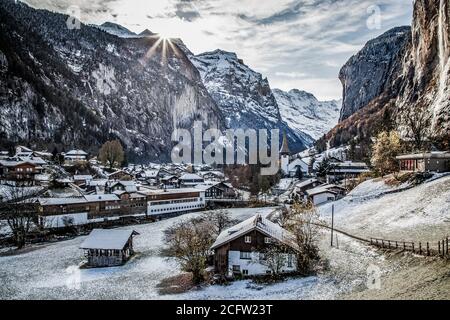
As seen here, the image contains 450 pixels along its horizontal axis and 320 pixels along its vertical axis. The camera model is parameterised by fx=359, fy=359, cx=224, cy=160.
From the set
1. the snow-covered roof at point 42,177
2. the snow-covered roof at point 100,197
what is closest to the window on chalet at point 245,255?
the snow-covered roof at point 100,197

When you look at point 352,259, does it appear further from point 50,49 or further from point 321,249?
point 50,49

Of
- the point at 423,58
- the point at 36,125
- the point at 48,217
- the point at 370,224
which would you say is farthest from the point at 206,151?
the point at 370,224

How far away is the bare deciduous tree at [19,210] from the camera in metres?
42.0

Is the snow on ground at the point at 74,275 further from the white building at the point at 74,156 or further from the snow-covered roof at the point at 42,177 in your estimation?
the white building at the point at 74,156

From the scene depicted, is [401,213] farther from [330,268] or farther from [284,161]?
[284,161]

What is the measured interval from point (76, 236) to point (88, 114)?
111m

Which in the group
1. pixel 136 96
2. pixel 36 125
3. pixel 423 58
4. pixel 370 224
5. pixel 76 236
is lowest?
pixel 76 236

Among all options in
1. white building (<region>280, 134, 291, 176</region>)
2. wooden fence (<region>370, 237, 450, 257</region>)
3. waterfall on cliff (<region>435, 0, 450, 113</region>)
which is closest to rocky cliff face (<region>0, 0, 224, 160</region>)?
white building (<region>280, 134, 291, 176</region>)

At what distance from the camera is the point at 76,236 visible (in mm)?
47531

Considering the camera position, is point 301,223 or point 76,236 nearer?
point 301,223

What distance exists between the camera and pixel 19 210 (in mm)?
48938

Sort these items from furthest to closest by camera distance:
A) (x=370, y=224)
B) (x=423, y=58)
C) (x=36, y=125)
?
(x=36, y=125)
(x=423, y=58)
(x=370, y=224)

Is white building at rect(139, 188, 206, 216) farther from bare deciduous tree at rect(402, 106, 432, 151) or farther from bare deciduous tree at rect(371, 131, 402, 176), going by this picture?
bare deciduous tree at rect(402, 106, 432, 151)

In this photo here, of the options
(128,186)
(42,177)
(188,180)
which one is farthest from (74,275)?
(188,180)
